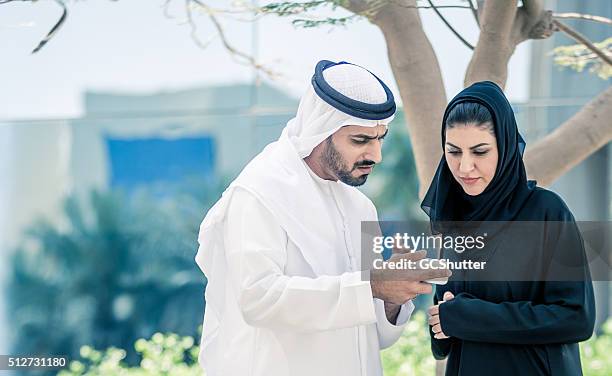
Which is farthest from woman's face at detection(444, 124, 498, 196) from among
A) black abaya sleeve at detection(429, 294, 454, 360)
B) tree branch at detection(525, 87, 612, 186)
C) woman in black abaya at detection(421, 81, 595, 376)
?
tree branch at detection(525, 87, 612, 186)

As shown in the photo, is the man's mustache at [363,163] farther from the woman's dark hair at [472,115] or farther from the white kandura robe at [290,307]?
the woman's dark hair at [472,115]

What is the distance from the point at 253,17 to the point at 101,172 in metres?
1.12

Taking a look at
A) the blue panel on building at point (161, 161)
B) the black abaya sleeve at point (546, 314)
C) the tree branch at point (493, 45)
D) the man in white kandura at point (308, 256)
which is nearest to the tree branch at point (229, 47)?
the blue panel on building at point (161, 161)

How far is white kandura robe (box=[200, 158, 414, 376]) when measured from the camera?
7.14ft

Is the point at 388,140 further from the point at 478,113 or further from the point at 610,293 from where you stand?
the point at 478,113

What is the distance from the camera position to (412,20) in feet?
10.5

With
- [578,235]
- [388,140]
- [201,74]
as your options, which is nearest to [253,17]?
[201,74]

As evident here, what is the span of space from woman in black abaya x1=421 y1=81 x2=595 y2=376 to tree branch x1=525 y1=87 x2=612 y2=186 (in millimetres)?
1001

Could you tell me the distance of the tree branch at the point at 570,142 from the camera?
314 cm

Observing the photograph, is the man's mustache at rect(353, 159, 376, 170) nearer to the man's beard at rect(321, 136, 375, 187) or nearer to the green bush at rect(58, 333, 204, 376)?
the man's beard at rect(321, 136, 375, 187)

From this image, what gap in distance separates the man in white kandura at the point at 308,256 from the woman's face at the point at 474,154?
0.78 ft

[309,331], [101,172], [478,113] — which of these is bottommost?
[101,172]

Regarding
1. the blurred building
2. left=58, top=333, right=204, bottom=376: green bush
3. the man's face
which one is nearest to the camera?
the man's face

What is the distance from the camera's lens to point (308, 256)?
229 centimetres
